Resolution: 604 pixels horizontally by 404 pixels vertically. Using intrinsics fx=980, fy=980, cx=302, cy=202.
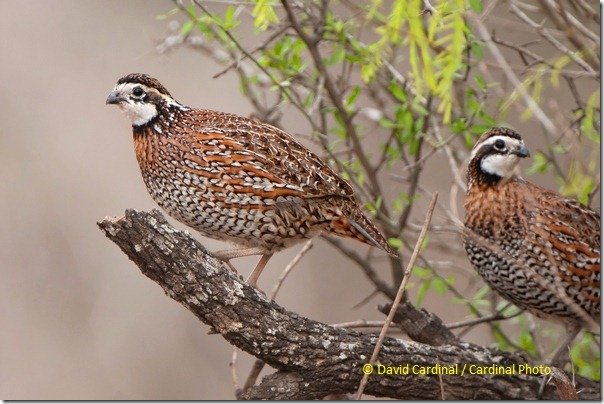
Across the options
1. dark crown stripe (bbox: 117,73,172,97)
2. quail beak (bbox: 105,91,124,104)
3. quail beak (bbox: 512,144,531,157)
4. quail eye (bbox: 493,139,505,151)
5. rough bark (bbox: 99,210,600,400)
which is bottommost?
rough bark (bbox: 99,210,600,400)

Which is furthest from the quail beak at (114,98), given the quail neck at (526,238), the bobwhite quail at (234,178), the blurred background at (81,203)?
the quail neck at (526,238)

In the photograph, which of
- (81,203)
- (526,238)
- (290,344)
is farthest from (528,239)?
(81,203)

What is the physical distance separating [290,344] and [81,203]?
167 centimetres

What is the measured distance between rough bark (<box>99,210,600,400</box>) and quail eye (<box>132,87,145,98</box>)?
60 cm

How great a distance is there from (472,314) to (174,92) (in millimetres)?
1730

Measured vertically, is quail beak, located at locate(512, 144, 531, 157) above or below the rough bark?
above

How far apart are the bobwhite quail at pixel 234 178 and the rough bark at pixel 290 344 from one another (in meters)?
0.34

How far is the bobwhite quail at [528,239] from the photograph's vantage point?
366cm

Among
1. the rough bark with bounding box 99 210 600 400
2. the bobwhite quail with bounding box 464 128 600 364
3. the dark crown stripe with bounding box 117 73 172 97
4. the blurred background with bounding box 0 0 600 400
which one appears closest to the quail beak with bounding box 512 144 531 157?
the bobwhite quail with bounding box 464 128 600 364

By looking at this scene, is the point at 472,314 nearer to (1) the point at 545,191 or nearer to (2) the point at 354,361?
(1) the point at 545,191

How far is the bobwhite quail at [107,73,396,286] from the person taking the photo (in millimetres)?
3537

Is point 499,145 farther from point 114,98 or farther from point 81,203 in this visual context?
point 81,203

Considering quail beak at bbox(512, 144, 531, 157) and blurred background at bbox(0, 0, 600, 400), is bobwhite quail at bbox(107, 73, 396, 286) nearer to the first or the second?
blurred background at bbox(0, 0, 600, 400)

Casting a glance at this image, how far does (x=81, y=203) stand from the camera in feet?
15.1
